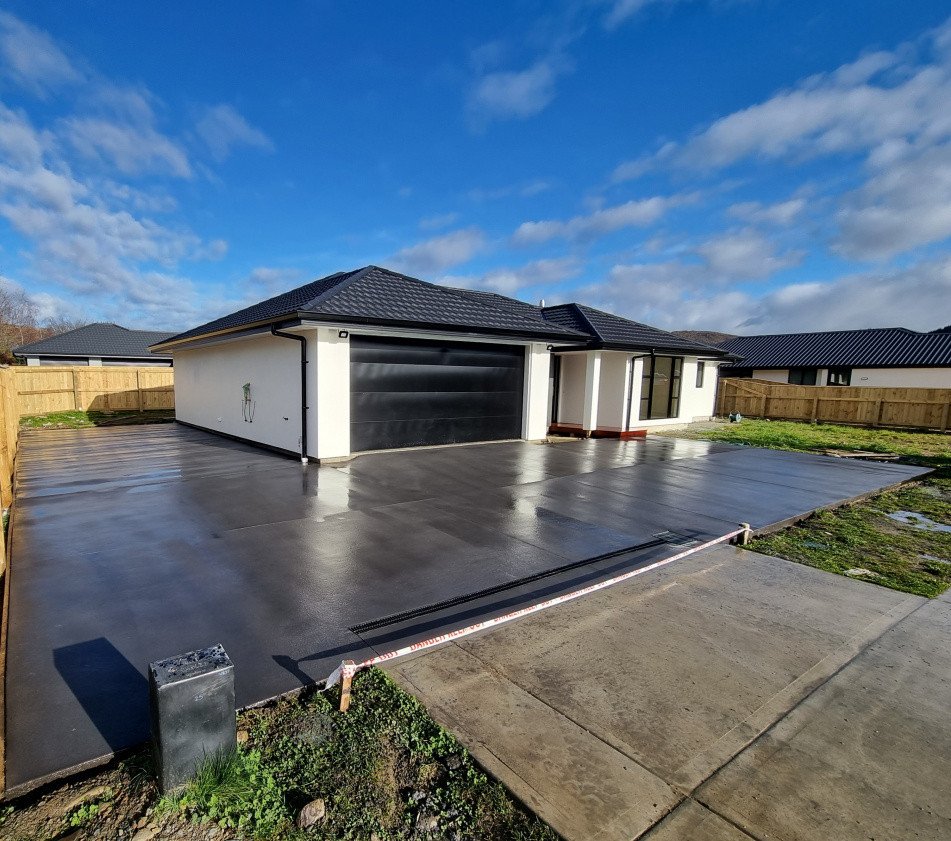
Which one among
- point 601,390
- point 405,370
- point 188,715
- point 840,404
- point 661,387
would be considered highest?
point 405,370

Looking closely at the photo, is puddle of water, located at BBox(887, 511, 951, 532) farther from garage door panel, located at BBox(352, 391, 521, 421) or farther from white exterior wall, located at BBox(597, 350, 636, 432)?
garage door panel, located at BBox(352, 391, 521, 421)

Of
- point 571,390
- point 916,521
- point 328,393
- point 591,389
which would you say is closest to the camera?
point 916,521

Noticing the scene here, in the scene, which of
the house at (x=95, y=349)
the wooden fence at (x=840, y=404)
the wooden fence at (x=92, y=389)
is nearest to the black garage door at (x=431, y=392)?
the wooden fence at (x=92, y=389)

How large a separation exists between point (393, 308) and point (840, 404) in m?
20.6

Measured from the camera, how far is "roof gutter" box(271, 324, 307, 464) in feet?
33.1

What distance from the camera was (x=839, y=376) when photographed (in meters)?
29.8

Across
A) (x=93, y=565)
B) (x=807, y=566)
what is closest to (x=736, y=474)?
(x=807, y=566)

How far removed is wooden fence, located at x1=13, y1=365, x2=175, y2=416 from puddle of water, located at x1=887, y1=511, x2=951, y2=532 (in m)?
25.0

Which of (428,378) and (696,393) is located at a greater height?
(428,378)

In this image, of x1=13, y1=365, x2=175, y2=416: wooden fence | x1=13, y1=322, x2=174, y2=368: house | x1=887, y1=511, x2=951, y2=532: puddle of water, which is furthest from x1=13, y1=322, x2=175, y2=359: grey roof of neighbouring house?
x1=887, y1=511, x2=951, y2=532: puddle of water

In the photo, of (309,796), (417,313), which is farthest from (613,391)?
(309,796)

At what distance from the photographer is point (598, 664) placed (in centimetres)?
319

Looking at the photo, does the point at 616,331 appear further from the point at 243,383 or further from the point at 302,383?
the point at 243,383

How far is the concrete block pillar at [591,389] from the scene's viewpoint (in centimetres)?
1456
